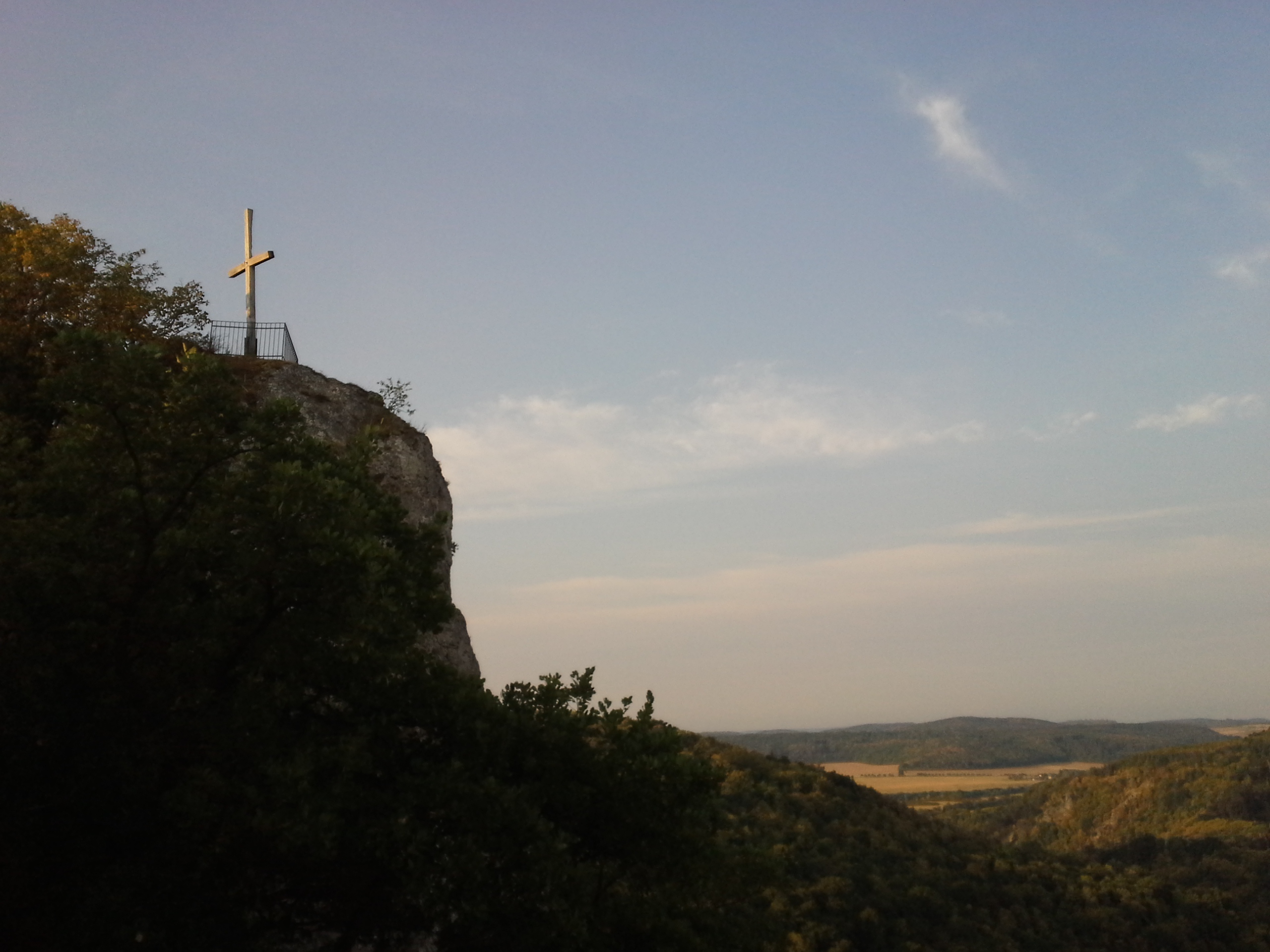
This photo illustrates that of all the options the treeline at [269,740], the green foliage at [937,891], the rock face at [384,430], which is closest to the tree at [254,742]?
the treeline at [269,740]

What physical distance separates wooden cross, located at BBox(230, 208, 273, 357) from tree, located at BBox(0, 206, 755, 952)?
13.8m

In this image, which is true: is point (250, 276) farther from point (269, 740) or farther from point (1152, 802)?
point (1152, 802)

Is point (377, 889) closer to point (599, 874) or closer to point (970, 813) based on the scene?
point (599, 874)

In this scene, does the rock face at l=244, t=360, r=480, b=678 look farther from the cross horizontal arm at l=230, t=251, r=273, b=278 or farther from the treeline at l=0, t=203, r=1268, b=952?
the treeline at l=0, t=203, r=1268, b=952

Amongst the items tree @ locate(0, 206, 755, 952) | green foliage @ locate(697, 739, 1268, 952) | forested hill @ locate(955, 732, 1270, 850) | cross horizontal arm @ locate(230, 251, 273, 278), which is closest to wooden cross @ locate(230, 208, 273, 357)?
cross horizontal arm @ locate(230, 251, 273, 278)

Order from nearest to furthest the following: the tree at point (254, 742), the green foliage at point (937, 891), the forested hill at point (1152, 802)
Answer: the tree at point (254, 742), the green foliage at point (937, 891), the forested hill at point (1152, 802)

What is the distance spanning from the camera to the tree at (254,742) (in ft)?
43.1

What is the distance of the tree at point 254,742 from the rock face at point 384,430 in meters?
12.1

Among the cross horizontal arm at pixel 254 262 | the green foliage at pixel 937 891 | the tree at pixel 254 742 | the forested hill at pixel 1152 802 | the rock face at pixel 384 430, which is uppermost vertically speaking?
the cross horizontal arm at pixel 254 262

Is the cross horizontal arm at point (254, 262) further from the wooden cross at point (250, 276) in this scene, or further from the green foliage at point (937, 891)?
the green foliage at point (937, 891)

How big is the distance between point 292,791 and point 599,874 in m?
4.54

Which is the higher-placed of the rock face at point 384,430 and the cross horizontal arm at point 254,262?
the cross horizontal arm at point 254,262

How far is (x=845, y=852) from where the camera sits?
2908 inches

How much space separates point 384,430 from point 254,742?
14863mm
